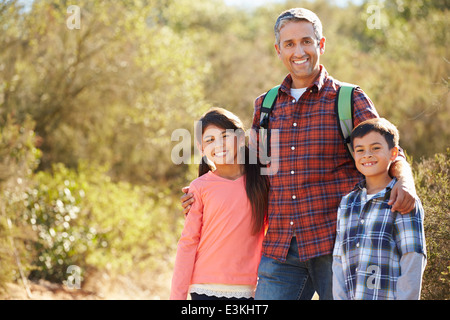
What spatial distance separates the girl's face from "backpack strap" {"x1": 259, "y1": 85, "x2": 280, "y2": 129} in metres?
0.16

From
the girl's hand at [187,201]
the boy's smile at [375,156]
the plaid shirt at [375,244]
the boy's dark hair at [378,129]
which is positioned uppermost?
the boy's dark hair at [378,129]

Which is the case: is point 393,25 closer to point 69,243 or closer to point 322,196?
point 69,243

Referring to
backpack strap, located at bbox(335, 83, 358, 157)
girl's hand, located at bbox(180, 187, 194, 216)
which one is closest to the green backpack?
backpack strap, located at bbox(335, 83, 358, 157)

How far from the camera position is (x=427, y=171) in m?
3.65

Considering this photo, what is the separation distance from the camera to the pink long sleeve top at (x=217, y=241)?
9.07 feet

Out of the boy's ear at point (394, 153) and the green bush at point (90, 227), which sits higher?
the boy's ear at point (394, 153)

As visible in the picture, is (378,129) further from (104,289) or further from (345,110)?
(104,289)

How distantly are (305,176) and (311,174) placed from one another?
1.3 inches

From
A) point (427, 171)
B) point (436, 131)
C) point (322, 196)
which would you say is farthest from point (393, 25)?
point (322, 196)

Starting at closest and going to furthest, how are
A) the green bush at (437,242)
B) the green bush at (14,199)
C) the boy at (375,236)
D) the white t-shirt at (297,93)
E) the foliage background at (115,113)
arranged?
the boy at (375,236) → the white t-shirt at (297,93) → the green bush at (437,242) → the green bush at (14,199) → the foliage background at (115,113)

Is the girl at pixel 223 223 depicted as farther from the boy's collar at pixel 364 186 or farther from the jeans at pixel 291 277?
the boy's collar at pixel 364 186

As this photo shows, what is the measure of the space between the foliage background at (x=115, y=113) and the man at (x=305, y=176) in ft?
4.28

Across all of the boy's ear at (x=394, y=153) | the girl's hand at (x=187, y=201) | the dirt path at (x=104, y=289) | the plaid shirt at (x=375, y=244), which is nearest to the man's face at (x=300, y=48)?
the boy's ear at (x=394, y=153)
